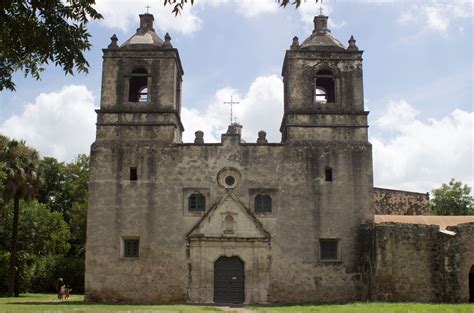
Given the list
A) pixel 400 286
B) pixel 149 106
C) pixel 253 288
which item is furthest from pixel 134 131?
A: pixel 400 286

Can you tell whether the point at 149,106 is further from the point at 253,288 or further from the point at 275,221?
the point at 253,288

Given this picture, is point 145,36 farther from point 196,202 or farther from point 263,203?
point 263,203

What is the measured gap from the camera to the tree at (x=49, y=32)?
9.47m

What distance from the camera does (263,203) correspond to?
84.6 feet

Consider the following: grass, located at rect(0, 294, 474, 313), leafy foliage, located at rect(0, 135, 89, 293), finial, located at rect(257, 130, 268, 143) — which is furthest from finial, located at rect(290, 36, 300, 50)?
leafy foliage, located at rect(0, 135, 89, 293)

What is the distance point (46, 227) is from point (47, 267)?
2.87m

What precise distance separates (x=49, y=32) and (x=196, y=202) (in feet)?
54.1

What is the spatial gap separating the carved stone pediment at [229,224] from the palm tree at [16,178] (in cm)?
1217

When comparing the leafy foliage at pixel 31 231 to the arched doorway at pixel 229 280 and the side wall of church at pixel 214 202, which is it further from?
the arched doorway at pixel 229 280

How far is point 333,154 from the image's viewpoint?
26.1 metres

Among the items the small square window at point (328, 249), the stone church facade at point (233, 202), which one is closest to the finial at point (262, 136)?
the stone church facade at point (233, 202)

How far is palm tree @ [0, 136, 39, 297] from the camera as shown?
3194 cm

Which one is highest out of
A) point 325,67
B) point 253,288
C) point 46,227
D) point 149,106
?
point 325,67

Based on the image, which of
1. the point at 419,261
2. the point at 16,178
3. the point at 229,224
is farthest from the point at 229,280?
the point at 16,178
